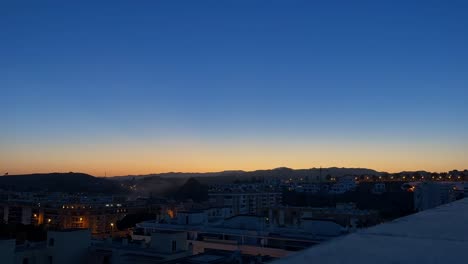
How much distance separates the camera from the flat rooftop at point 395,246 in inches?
45.4

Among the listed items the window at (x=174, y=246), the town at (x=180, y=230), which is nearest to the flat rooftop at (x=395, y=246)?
the town at (x=180, y=230)

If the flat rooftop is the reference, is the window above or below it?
below

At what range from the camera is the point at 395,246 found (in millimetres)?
1351

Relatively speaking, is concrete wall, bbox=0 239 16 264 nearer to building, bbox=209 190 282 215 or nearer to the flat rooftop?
the flat rooftop

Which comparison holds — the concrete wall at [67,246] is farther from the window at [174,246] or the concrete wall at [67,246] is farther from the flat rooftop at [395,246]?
the flat rooftop at [395,246]

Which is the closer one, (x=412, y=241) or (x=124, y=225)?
(x=412, y=241)

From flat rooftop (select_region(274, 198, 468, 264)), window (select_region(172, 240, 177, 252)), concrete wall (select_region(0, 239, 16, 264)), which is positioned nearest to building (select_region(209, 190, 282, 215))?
window (select_region(172, 240, 177, 252))

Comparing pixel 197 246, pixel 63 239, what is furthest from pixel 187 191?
pixel 63 239

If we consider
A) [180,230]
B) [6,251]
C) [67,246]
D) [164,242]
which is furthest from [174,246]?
[180,230]

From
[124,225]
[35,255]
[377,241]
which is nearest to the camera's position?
[377,241]

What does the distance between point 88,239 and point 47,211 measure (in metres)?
22.5

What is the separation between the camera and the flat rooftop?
115 cm

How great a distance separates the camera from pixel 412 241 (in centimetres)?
146

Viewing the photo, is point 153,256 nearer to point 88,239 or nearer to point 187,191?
point 88,239
